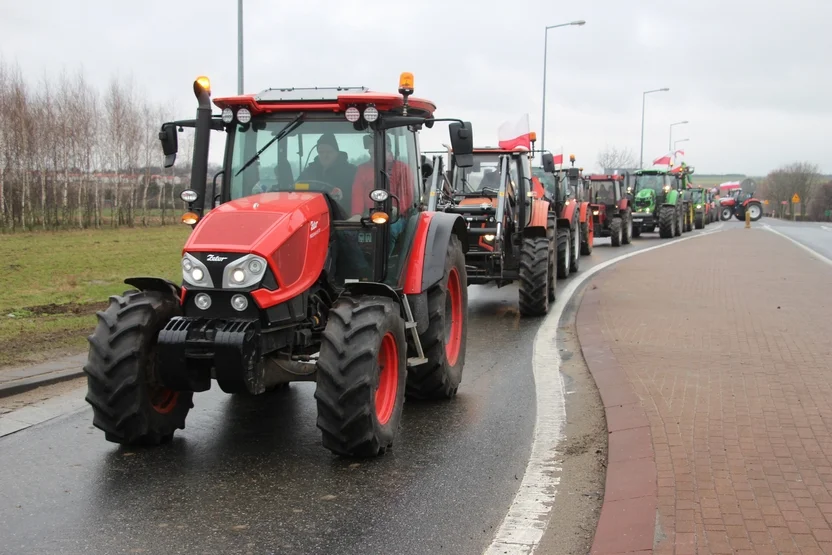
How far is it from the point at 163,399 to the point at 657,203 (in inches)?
1209

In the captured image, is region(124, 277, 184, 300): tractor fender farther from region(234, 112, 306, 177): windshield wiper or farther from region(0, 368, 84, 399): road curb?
region(0, 368, 84, 399): road curb

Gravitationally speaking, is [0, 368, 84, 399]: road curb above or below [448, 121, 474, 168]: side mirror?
below

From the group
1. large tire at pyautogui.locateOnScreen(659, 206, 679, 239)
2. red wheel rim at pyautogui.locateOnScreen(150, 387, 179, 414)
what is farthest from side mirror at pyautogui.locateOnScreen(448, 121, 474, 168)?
large tire at pyautogui.locateOnScreen(659, 206, 679, 239)

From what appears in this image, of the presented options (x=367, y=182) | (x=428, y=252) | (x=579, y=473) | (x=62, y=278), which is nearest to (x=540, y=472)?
(x=579, y=473)

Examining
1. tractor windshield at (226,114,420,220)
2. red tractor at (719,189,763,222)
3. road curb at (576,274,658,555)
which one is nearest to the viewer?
road curb at (576,274,658,555)

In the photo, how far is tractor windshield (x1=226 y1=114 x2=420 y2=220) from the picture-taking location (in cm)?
621

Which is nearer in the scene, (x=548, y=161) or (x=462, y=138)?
(x=462, y=138)

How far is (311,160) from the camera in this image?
6.26 meters

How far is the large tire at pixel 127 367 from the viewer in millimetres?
5273

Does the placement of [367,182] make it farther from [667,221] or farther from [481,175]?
[667,221]

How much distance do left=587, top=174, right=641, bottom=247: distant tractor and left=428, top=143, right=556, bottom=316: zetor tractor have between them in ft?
44.9

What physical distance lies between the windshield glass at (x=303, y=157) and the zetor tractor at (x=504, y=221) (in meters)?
4.38

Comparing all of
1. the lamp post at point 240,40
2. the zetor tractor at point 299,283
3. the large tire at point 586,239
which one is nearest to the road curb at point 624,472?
the zetor tractor at point 299,283

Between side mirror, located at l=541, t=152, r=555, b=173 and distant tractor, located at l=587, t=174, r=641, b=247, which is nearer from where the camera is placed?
side mirror, located at l=541, t=152, r=555, b=173
